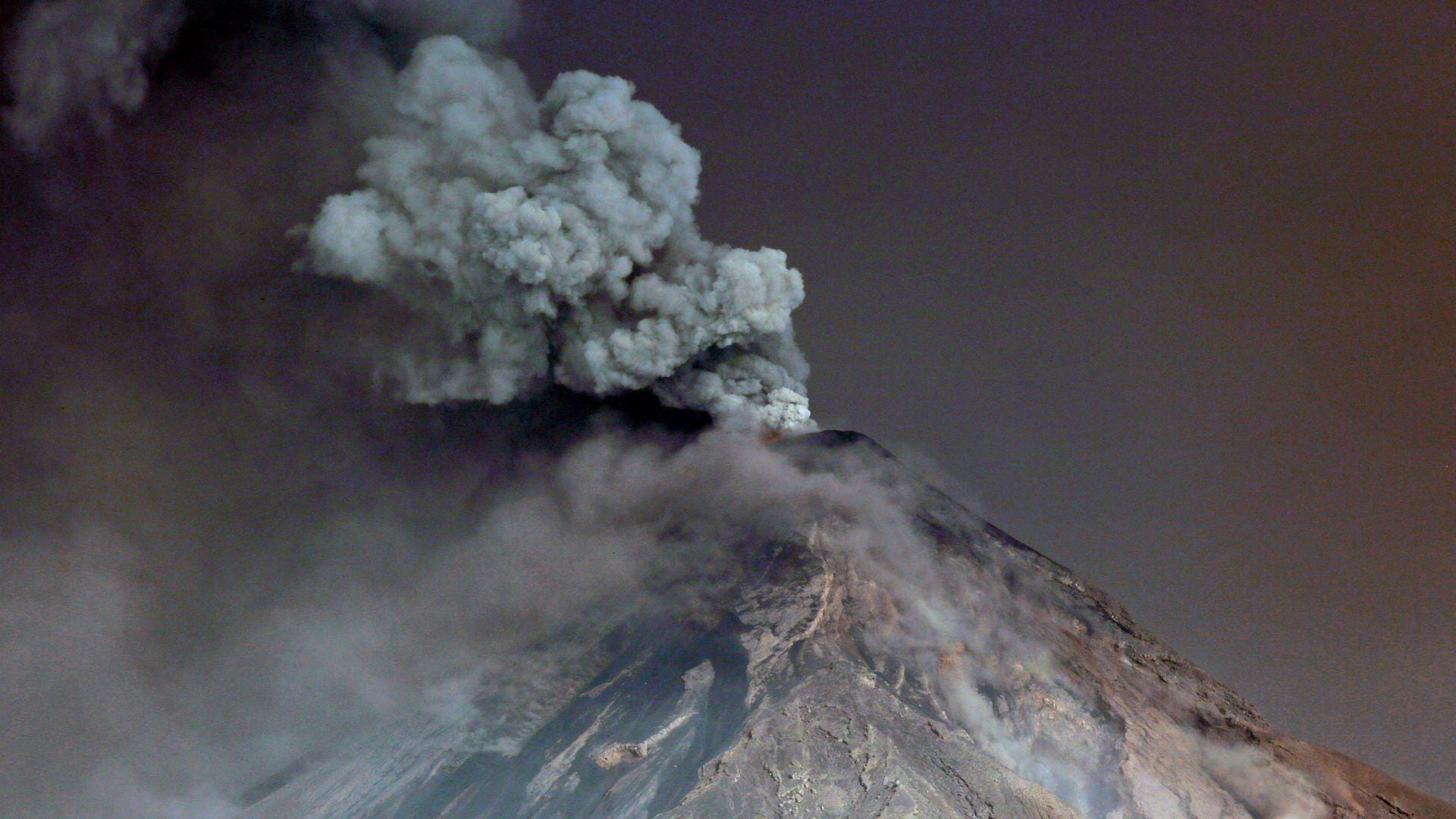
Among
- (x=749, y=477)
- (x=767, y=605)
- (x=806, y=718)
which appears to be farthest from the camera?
(x=749, y=477)

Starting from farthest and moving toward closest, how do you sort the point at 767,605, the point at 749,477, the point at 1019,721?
the point at 749,477 → the point at 767,605 → the point at 1019,721

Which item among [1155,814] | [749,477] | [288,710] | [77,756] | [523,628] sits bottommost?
[77,756]

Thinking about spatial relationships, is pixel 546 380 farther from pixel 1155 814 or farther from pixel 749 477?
pixel 1155 814

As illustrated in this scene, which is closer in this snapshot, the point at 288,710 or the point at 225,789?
the point at 225,789

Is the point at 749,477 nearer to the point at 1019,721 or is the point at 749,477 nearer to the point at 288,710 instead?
the point at 1019,721

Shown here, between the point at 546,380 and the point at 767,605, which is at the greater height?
the point at 546,380

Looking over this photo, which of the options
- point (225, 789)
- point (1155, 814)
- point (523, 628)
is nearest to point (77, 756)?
point (225, 789)
